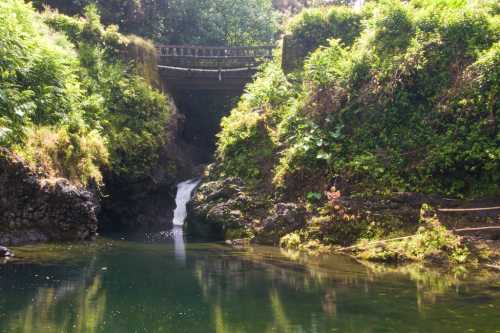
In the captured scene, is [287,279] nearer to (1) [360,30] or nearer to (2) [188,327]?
(2) [188,327]

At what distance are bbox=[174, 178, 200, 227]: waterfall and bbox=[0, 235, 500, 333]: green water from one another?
11297 mm

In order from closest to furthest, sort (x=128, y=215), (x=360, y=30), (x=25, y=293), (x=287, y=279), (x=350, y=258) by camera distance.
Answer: (x=25, y=293) → (x=287, y=279) → (x=350, y=258) → (x=128, y=215) → (x=360, y=30)

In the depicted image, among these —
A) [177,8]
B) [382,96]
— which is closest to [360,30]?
[382,96]

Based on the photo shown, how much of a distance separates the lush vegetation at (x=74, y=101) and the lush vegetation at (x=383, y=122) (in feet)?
12.2

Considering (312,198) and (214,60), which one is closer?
(312,198)

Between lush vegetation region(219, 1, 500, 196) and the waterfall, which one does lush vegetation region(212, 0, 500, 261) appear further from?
the waterfall

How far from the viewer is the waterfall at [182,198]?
84.0 ft

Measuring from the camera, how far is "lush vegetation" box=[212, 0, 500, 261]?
1659 cm

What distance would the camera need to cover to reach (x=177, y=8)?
3725 cm

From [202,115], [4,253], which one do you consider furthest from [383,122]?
[202,115]

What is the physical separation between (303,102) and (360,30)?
237 inches

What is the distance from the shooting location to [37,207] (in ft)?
51.1

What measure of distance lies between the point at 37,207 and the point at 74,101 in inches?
218

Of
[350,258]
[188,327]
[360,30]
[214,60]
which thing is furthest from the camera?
[214,60]
